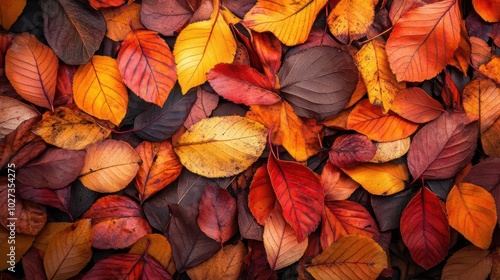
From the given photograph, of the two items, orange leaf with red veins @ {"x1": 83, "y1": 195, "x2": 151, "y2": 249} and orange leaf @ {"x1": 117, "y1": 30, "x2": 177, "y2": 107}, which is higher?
orange leaf @ {"x1": 117, "y1": 30, "x2": 177, "y2": 107}

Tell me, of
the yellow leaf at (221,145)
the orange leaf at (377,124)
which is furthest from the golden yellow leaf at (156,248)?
the orange leaf at (377,124)

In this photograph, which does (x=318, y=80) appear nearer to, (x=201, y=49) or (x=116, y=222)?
Result: (x=201, y=49)

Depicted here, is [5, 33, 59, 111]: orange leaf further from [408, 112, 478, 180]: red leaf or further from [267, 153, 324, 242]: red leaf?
[408, 112, 478, 180]: red leaf

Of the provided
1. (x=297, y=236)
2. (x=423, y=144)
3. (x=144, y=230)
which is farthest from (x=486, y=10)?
(x=144, y=230)

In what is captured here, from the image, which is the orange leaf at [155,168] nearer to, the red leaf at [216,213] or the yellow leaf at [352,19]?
the red leaf at [216,213]

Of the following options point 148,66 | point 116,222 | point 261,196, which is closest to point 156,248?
point 116,222

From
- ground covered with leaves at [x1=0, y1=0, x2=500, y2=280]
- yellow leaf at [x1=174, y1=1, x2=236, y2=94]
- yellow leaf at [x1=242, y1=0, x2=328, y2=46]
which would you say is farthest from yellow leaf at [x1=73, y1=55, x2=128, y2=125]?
yellow leaf at [x1=242, y1=0, x2=328, y2=46]

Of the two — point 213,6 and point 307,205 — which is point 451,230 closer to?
point 307,205
